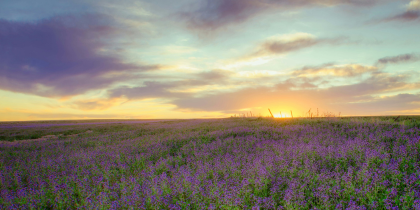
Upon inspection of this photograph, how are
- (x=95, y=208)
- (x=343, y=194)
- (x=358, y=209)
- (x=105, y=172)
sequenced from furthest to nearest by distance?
1. (x=105, y=172)
2. (x=343, y=194)
3. (x=95, y=208)
4. (x=358, y=209)

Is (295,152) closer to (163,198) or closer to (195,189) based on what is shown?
(195,189)

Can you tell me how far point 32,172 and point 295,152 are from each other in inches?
357

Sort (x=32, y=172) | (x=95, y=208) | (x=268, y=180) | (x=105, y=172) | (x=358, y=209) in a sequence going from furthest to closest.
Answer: (x=32, y=172) → (x=105, y=172) → (x=268, y=180) → (x=95, y=208) → (x=358, y=209)

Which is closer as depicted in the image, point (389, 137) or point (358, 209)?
point (358, 209)

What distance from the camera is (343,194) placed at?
392 centimetres

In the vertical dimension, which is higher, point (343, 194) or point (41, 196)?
point (343, 194)

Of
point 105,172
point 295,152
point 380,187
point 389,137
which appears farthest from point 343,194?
point 389,137

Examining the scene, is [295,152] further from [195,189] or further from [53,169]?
[53,169]

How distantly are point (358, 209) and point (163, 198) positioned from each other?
11.0 ft

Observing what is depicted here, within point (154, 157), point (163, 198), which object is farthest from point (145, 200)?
point (154, 157)

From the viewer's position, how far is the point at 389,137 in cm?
890

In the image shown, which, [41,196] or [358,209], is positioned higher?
[358,209]

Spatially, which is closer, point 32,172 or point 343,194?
point 343,194

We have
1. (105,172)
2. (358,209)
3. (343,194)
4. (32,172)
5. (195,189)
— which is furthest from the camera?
(32,172)
